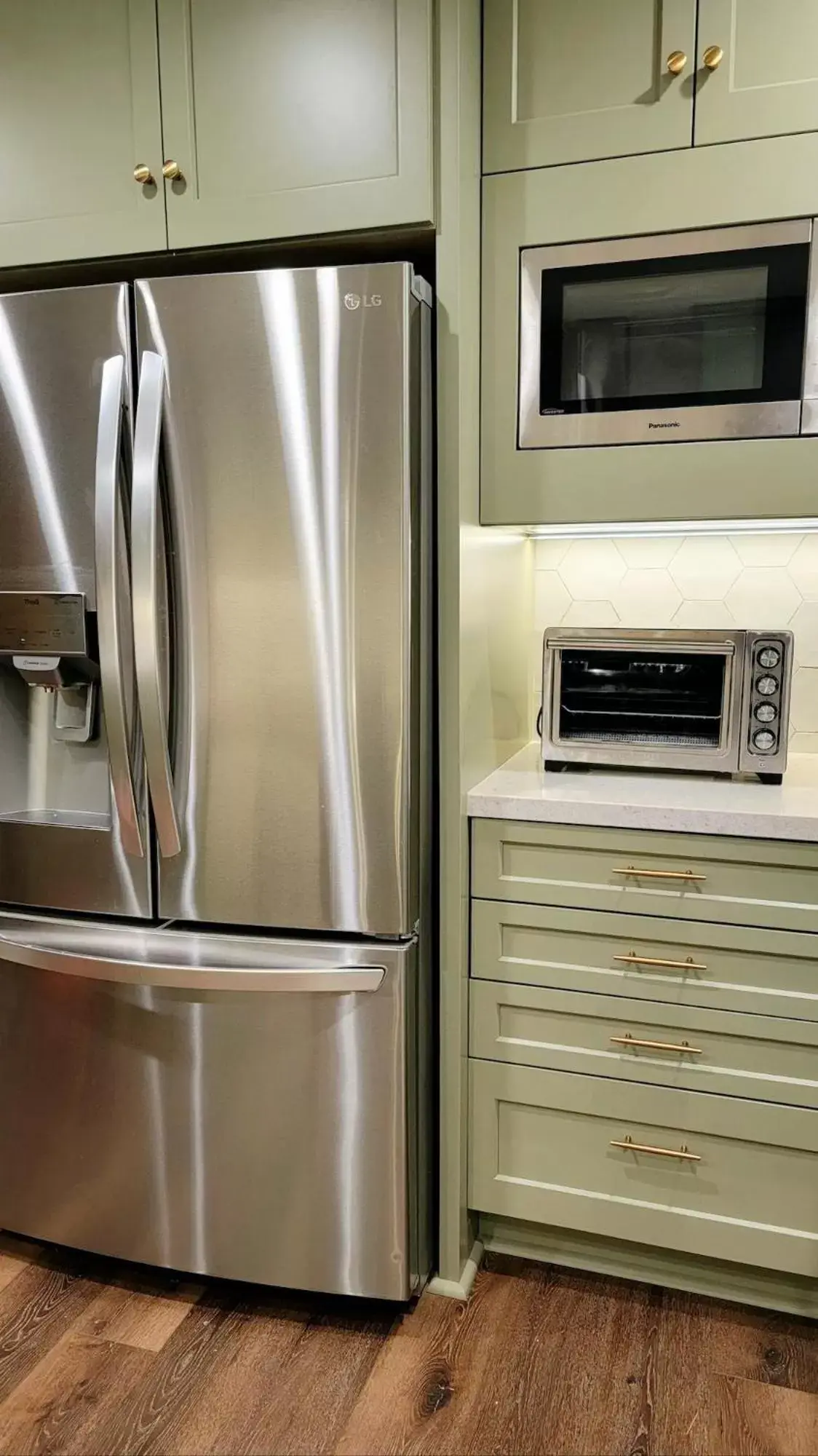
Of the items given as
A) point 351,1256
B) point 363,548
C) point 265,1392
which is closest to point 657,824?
point 363,548

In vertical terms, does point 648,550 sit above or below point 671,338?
below

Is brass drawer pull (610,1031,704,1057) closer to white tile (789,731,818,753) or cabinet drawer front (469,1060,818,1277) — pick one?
cabinet drawer front (469,1060,818,1277)

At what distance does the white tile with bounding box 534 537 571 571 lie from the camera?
7.68 feet

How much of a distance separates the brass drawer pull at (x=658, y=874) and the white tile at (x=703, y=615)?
0.71 metres

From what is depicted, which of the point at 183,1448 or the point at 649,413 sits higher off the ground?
the point at 649,413

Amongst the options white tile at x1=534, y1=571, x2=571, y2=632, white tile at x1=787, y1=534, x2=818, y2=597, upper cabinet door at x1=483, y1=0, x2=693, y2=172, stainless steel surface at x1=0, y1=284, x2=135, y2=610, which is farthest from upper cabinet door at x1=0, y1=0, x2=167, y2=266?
white tile at x1=787, y1=534, x2=818, y2=597

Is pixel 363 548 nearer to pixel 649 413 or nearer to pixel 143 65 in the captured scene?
pixel 649 413

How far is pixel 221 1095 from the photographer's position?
1.82 meters

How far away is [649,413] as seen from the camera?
183cm

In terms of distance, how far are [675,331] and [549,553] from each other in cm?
63

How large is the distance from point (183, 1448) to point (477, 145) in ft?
7.21

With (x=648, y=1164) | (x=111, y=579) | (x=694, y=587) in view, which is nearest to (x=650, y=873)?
(x=648, y=1164)

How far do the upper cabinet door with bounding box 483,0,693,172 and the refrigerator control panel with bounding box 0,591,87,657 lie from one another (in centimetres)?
107

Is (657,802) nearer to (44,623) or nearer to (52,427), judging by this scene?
(44,623)
